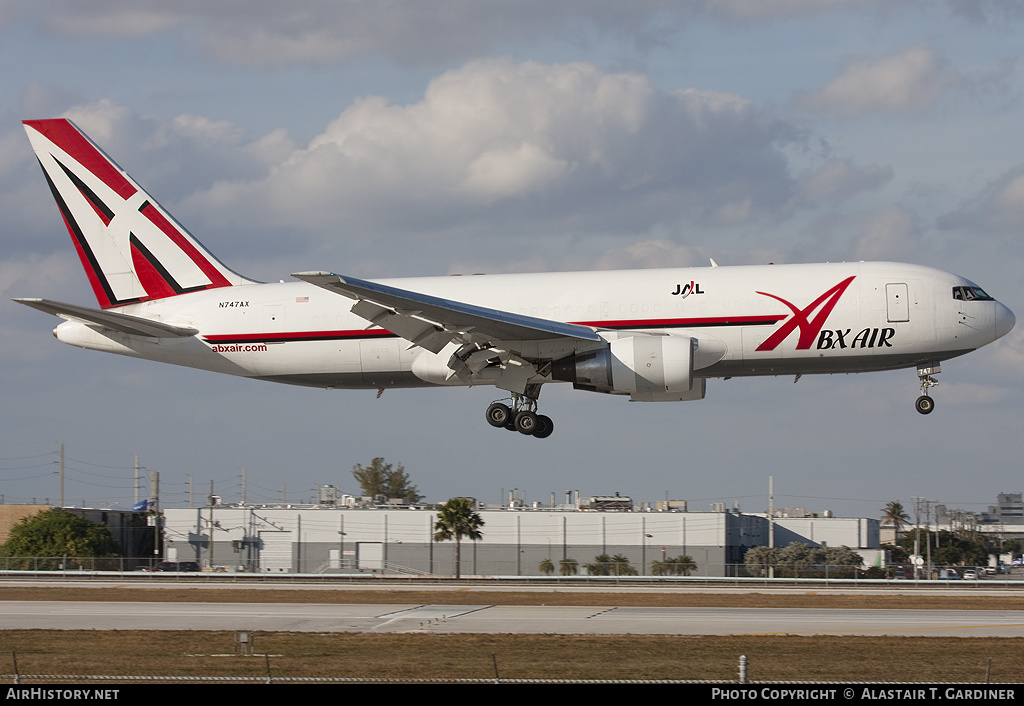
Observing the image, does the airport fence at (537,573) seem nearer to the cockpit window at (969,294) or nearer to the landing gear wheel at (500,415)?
the landing gear wheel at (500,415)

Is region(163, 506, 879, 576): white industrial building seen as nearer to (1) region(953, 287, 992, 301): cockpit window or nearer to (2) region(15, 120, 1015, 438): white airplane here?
(2) region(15, 120, 1015, 438): white airplane

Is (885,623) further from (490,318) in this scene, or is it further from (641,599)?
(490,318)

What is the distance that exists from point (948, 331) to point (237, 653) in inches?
956

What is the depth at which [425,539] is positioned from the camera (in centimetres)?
9700

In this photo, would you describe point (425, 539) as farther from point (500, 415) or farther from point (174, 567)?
point (500, 415)

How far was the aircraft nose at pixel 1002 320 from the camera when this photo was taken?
119 feet

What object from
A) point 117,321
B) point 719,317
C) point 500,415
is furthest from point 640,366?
point 117,321

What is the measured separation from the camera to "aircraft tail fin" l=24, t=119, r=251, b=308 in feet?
138

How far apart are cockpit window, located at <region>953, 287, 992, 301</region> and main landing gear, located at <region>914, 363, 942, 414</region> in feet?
8.23

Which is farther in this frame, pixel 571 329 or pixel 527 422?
pixel 527 422

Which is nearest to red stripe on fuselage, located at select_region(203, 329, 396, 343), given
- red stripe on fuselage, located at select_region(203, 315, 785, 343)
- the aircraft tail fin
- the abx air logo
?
red stripe on fuselage, located at select_region(203, 315, 785, 343)

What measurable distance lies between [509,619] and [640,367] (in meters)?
9.31

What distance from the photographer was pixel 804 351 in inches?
1406

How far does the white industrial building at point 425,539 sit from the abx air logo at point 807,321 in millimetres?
57848
